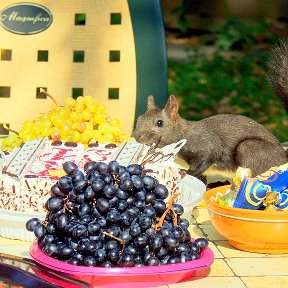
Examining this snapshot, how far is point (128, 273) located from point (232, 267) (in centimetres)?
30

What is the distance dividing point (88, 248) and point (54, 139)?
0.67 metres

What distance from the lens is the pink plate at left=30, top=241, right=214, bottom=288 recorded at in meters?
1.78

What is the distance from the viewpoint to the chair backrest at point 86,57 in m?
3.37

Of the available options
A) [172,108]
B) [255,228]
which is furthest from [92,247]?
[172,108]

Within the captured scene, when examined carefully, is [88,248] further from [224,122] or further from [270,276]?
[224,122]

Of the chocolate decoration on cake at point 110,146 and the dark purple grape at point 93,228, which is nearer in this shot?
the dark purple grape at point 93,228

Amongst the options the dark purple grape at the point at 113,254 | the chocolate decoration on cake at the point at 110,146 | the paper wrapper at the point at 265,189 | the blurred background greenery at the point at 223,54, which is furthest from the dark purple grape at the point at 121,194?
the blurred background greenery at the point at 223,54

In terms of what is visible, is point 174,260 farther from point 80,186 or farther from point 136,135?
point 136,135

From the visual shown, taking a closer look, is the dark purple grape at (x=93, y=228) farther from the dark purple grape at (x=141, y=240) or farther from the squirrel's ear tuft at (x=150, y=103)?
the squirrel's ear tuft at (x=150, y=103)

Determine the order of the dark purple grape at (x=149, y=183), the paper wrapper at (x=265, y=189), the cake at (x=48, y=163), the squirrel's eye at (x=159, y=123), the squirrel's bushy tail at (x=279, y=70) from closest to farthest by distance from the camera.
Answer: the dark purple grape at (x=149, y=183)
the paper wrapper at (x=265, y=189)
the cake at (x=48, y=163)
the squirrel's bushy tail at (x=279, y=70)
the squirrel's eye at (x=159, y=123)

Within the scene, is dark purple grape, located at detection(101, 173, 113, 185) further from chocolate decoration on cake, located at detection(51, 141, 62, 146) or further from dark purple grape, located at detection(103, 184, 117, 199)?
chocolate decoration on cake, located at detection(51, 141, 62, 146)

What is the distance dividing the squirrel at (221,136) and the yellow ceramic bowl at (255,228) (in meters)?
1.17

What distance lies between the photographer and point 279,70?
3.27 m

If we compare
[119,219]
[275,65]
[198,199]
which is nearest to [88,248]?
[119,219]
